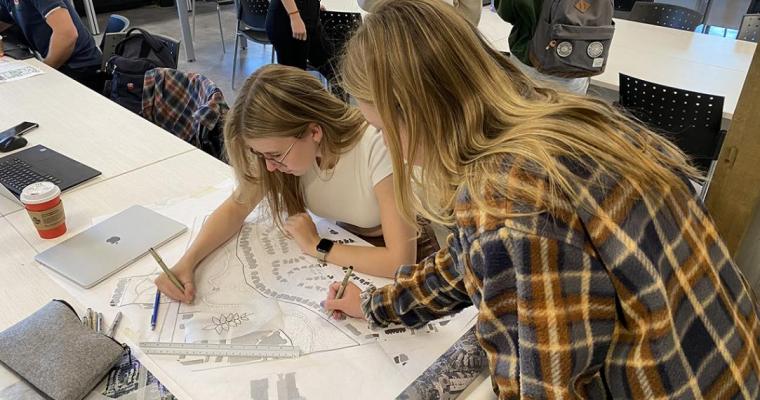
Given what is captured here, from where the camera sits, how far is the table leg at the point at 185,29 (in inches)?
165

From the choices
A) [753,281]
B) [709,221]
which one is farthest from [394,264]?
[753,281]

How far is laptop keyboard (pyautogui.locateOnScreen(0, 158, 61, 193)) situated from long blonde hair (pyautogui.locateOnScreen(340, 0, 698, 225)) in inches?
43.1

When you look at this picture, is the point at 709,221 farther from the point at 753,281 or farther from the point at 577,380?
the point at 753,281

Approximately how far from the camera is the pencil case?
2.75 ft

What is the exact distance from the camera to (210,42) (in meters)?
5.08

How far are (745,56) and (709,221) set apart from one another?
2425mm

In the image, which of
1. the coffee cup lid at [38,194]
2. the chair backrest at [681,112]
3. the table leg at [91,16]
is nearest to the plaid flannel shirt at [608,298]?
the coffee cup lid at [38,194]

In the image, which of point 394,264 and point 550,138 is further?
point 394,264

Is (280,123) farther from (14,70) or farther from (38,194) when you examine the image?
(14,70)

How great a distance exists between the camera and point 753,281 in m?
1.22

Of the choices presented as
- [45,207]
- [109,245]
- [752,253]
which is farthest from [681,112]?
[45,207]

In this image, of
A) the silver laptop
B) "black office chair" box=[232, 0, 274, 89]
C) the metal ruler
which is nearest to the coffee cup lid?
the silver laptop

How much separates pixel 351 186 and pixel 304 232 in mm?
162

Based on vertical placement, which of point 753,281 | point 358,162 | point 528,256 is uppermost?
point 528,256
